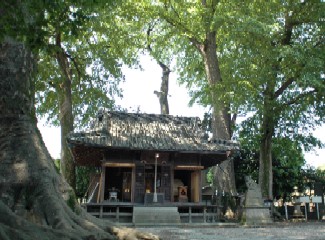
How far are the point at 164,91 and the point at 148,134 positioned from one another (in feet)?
38.8

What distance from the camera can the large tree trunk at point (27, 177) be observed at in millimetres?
5652

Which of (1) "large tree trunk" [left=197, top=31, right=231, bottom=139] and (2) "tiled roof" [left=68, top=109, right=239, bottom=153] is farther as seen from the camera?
(1) "large tree trunk" [left=197, top=31, right=231, bottom=139]

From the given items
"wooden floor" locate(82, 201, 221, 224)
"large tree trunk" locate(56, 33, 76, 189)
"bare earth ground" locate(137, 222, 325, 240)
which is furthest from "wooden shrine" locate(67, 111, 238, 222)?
"bare earth ground" locate(137, 222, 325, 240)

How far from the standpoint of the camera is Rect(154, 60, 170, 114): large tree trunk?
28.8m

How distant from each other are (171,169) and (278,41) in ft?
27.4

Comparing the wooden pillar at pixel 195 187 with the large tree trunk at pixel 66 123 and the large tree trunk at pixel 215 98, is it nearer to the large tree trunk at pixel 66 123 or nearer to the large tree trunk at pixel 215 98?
the large tree trunk at pixel 215 98

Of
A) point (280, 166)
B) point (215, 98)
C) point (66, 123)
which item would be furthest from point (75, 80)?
point (280, 166)

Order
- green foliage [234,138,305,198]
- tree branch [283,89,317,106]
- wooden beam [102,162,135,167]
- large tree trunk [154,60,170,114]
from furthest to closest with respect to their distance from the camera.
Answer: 1. large tree trunk [154,60,170,114]
2. green foliage [234,138,305,198]
3. tree branch [283,89,317,106]
4. wooden beam [102,162,135,167]

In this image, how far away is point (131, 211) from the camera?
683 inches

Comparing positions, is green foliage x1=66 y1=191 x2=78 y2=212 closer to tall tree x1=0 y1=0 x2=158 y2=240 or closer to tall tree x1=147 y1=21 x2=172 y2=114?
tall tree x1=0 y1=0 x2=158 y2=240

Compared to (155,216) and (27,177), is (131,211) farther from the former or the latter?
(27,177)

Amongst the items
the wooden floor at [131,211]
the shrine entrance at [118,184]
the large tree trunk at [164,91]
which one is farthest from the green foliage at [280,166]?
the shrine entrance at [118,184]

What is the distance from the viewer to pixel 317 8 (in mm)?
17453

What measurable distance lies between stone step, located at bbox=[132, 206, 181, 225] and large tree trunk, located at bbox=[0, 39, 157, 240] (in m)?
8.57
